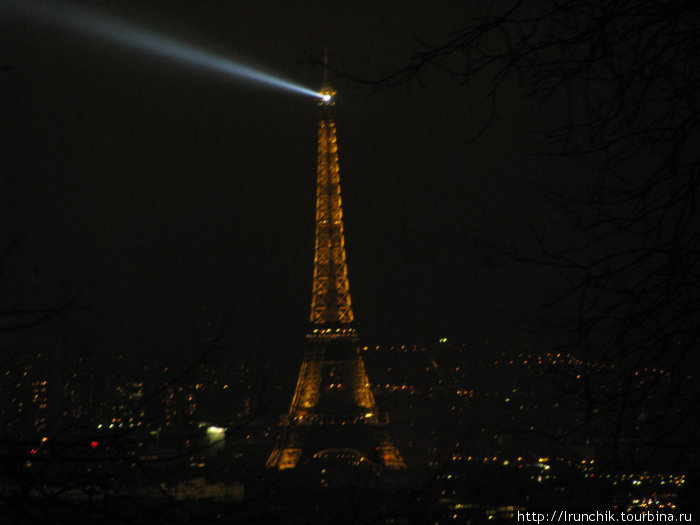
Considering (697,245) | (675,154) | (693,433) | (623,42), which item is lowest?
(693,433)

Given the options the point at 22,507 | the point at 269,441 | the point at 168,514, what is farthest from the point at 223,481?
Answer: the point at 269,441

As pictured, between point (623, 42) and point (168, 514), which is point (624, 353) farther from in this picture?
point (168, 514)

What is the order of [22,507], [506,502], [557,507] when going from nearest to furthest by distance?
[22,507] → [557,507] → [506,502]

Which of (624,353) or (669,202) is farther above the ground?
(669,202)

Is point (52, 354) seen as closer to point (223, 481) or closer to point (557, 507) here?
point (557, 507)

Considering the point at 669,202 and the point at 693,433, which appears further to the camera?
the point at 693,433

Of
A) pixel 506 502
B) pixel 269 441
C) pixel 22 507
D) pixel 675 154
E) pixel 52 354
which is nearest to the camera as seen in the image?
pixel 22 507
